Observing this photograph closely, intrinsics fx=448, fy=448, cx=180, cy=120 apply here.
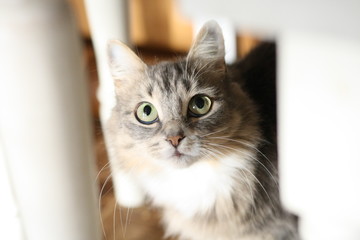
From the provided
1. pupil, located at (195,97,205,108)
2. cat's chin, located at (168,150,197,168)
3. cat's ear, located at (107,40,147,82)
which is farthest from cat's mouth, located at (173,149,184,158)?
cat's ear, located at (107,40,147,82)

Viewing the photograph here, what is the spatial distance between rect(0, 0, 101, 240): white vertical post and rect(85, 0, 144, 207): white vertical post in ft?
1.78

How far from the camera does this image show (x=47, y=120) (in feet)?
1.66

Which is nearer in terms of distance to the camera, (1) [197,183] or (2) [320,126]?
(2) [320,126]

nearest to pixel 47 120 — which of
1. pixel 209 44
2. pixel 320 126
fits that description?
pixel 320 126

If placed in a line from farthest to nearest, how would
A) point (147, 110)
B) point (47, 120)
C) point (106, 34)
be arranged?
point (106, 34)
point (147, 110)
point (47, 120)

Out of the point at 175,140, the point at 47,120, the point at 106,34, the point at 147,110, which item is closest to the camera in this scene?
the point at 47,120

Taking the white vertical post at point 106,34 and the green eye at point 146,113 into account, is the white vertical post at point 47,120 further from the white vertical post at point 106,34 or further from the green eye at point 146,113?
the white vertical post at point 106,34

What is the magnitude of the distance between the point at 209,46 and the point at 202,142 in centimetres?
22

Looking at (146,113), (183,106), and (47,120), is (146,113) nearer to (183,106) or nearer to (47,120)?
(183,106)

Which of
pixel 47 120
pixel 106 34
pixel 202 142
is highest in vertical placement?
pixel 106 34

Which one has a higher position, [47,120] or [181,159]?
[47,120]

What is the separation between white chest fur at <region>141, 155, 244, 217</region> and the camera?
3.26 ft

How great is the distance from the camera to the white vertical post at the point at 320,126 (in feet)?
1.57

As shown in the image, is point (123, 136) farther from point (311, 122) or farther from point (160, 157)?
point (311, 122)
